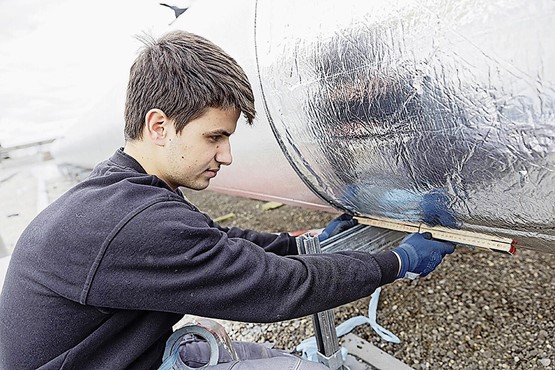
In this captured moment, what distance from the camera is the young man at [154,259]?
94cm

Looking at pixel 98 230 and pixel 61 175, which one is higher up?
pixel 98 230

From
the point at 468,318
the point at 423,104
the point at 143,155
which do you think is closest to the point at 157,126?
the point at 143,155

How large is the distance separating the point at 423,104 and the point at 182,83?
Result: 0.51 m

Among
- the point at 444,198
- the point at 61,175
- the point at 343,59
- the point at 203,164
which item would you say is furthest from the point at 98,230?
the point at 61,175

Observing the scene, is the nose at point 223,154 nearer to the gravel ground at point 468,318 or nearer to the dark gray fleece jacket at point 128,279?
the dark gray fleece jacket at point 128,279

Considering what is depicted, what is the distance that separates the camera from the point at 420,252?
3.97 feet

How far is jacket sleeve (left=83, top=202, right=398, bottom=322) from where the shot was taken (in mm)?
931

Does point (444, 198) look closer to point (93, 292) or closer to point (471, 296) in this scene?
point (93, 292)

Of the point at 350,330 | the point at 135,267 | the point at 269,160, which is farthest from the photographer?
the point at 350,330

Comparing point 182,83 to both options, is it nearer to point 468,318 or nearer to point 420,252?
point 420,252

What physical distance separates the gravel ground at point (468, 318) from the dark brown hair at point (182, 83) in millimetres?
1249

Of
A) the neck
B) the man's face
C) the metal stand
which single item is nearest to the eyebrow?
the man's face

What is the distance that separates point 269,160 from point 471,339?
3.52 ft

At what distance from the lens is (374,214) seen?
1.31 metres
